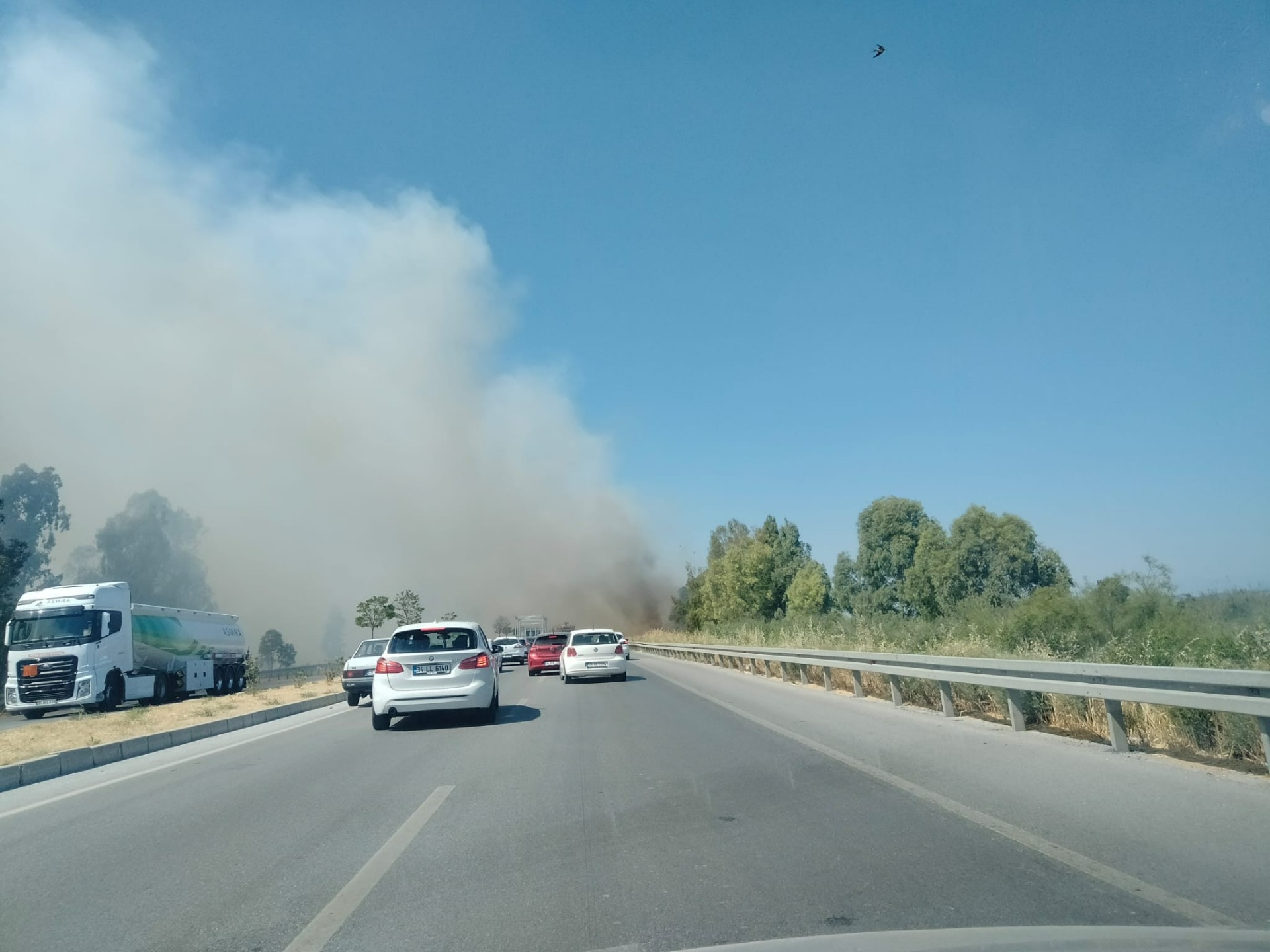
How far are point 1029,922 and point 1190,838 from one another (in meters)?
2.09

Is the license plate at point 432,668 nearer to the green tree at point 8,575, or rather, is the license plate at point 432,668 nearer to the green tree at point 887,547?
the green tree at point 8,575

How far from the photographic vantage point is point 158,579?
325 feet

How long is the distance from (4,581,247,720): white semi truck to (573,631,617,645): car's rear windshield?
45.7ft

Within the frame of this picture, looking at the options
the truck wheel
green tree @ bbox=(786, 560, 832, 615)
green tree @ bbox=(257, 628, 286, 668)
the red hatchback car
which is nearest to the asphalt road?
the truck wheel

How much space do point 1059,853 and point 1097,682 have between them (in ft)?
12.3

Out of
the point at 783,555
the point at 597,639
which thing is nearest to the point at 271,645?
the point at 783,555

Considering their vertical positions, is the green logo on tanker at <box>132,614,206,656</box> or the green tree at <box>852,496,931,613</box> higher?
the green tree at <box>852,496,931,613</box>

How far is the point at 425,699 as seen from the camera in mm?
14383

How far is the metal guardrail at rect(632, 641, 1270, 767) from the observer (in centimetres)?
696

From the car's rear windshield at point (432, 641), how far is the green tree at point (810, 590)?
58.0 metres

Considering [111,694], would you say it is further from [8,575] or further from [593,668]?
[8,575]

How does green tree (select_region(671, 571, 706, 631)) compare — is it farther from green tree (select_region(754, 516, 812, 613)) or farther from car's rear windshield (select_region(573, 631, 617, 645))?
car's rear windshield (select_region(573, 631, 617, 645))

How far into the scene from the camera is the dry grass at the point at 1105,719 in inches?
319

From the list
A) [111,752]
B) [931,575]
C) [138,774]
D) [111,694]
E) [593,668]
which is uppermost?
[931,575]
